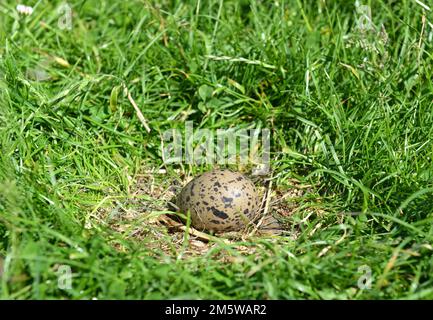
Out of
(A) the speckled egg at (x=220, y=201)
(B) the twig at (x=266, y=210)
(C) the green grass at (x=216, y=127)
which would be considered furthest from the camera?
(B) the twig at (x=266, y=210)

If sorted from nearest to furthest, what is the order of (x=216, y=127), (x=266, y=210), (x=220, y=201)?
1. (x=220, y=201)
2. (x=266, y=210)
3. (x=216, y=127)

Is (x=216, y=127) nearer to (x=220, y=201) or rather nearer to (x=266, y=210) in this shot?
(x=266, y=210)

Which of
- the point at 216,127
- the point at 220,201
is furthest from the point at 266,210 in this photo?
the point at 216,127

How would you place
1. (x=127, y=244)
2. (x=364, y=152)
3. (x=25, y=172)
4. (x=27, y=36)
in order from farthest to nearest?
1. (x=27, y=36)
2. (x=364, y=152)
3. (x=25, y=172)
4. (x=127, y=244)

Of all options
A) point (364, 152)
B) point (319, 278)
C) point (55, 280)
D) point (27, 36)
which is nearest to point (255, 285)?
point (319, 278)

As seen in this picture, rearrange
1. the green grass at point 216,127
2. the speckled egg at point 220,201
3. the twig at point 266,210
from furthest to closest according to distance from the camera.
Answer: the twig at point 266,210 < the speckled egg at point 220,201 < the green grass at point 216,127

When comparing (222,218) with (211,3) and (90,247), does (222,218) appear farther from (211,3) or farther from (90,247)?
(211,3)
